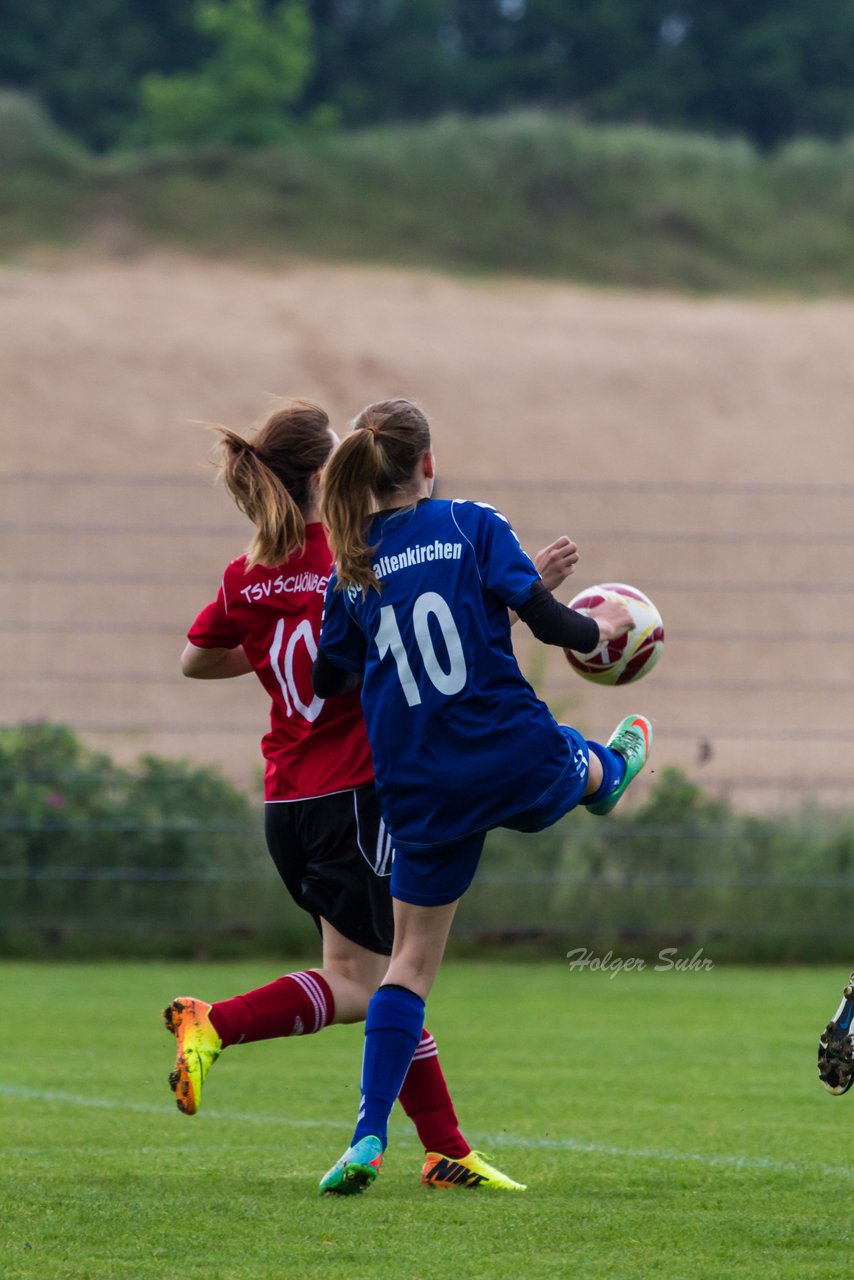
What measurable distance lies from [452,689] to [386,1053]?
0.79m

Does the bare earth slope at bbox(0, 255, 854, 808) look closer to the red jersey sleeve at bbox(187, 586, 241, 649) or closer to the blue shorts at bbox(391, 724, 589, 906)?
the red jersey sleeve at bbox(187, 586, 241, 649)

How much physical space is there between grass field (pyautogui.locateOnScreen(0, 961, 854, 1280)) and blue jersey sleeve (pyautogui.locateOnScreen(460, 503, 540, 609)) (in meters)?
1.27

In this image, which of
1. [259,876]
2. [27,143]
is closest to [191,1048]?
[259,876]

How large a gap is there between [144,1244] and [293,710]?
1385 mm

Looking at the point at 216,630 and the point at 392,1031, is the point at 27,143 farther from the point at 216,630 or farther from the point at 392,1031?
the point at 392,1031

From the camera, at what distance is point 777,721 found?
1695 cm

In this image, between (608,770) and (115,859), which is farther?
(115,859)

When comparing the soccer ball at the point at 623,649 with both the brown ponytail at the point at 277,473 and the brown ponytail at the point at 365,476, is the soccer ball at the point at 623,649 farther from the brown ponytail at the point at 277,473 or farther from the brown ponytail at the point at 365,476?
the brown ponytail at the point at 277,473

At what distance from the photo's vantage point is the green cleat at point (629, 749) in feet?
14.3

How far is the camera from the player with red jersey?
4410 millimetres

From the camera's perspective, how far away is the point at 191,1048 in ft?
13.9

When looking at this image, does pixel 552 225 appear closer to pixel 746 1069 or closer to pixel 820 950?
pixel 820 950

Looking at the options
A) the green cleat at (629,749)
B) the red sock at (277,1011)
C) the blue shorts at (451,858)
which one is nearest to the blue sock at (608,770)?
the green cleat at (629,749)

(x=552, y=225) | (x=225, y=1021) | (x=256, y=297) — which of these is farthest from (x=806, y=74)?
(x=225, y=1021)
